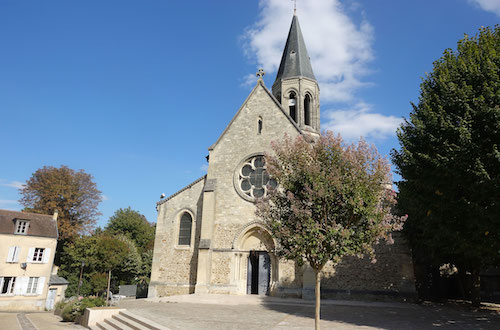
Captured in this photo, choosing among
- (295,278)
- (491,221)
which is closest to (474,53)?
(491,221)

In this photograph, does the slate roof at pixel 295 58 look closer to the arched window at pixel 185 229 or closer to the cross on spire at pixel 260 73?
the cross on spire at pixel 260 73

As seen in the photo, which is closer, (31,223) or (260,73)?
(260,73)

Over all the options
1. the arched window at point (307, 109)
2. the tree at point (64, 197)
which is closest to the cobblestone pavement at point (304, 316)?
the arched window at point (307, 109)

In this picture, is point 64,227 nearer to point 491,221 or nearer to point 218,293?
point 218,293

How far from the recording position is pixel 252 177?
19.6 metres

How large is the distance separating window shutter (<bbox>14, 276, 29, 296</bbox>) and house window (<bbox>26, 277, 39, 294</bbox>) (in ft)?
1.03

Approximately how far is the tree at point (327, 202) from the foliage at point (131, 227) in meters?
40.8

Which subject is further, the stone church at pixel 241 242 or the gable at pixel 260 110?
the gable at pixel 260 110

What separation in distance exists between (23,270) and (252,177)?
2049 cm

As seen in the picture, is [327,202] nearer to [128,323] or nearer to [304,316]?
[304,316]

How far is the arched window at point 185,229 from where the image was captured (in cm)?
2044

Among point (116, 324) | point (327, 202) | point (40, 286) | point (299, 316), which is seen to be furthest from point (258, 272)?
point (40, 286)

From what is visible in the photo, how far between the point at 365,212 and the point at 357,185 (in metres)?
0.65

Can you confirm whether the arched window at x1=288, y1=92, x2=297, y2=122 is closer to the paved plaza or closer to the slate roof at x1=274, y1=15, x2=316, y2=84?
the slate roof at x1=274, y1=15, x2=316, y2=84
